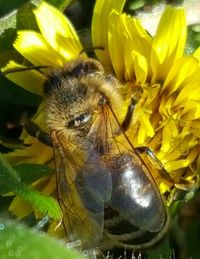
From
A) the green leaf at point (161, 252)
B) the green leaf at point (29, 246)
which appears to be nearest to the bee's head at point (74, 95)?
the green leaf at point (161, 252)

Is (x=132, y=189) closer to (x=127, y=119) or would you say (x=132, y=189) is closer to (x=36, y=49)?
(x=127, y=119)

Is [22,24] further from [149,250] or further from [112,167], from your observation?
[149,250]

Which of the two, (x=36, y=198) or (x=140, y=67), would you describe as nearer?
(x=36, y=198)

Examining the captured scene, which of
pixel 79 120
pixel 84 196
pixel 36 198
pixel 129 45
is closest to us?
pixel 36 198

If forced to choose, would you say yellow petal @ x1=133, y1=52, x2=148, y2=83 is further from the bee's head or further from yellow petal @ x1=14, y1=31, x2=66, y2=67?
yellow petal @ x1=14, y1=31, x2=66, y2=67

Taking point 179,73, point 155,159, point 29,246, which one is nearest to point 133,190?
point 155,159

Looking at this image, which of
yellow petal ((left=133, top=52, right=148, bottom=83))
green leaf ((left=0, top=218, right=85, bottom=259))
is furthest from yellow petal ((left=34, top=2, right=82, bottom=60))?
green leaf ((left=0, top=218, right=85, bottom=259))

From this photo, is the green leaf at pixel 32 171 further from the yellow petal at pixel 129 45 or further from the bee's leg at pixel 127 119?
the yellow petal at pixel 129 45
